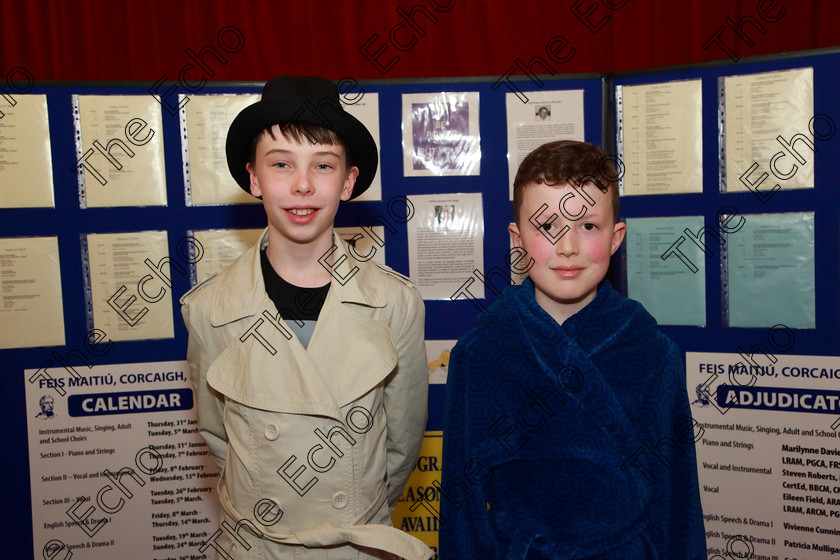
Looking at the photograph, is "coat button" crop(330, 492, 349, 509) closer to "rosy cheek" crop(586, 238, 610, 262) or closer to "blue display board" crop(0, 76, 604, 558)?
"rosy cheek" crop(586, 238, 610, 262)

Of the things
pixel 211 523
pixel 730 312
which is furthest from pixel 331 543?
pixel 730 312

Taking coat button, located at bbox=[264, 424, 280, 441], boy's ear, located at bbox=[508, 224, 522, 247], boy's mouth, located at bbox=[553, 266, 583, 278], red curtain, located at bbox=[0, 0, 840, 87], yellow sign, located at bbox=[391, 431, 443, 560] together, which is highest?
red curtain, located at bbox=[0, 0, 840, 87]

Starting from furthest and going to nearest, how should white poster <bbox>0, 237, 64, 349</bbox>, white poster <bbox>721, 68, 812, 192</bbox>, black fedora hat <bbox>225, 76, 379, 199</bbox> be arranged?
white poster <bbox>0, 237, 64, 349</bbox> < white poster <bbox>721, 68, 812, 192</bbox> < black fedora hat <bbox>225, 76, 379, 199</bbox>

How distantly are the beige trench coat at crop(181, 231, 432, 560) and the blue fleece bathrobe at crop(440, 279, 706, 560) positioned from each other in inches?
9.0

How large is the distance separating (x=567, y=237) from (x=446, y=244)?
1.07 meters

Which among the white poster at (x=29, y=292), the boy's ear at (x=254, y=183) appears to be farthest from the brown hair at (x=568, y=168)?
the white poster at (x=29, y=292)

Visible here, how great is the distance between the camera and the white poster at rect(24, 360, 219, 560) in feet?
7.30

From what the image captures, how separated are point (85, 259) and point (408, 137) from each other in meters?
1.29

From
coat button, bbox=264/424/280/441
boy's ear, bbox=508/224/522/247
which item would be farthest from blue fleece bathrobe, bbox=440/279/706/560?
coat button, bbox=264/424/280/441

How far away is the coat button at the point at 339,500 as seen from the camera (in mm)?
1426

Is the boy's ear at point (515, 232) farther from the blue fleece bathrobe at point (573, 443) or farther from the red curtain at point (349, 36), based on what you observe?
the red curtain at point (349, 36)

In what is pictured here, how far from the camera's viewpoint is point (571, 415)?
1291mm

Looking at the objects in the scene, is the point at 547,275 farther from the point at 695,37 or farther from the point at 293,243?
the point at 695,37

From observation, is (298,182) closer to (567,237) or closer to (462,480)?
(567,237)
